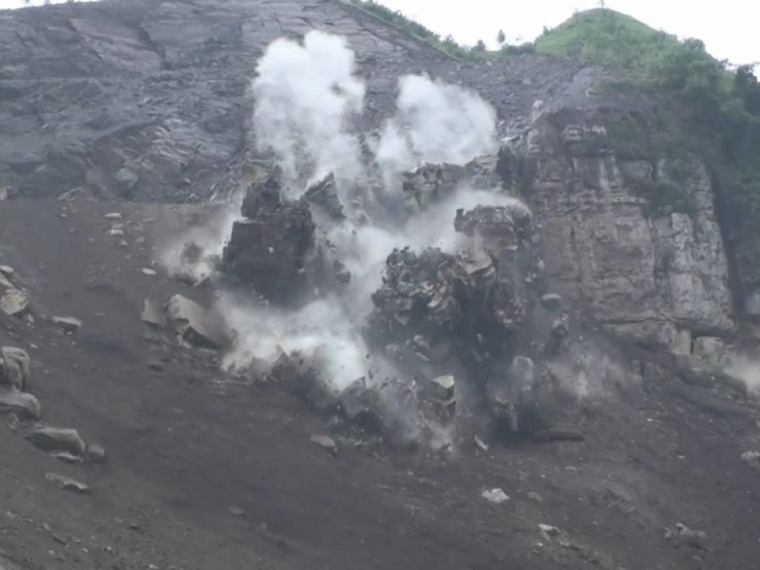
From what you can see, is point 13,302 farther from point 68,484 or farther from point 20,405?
point 68,484

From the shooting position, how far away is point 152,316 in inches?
1353

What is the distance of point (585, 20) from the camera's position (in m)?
67.2

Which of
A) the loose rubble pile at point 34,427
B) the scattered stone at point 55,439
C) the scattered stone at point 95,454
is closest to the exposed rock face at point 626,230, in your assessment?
the scattered stone at point 95,454

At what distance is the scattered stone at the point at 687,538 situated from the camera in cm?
3056

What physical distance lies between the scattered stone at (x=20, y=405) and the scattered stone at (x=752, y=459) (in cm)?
A: 2052

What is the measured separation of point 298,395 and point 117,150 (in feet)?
55.3

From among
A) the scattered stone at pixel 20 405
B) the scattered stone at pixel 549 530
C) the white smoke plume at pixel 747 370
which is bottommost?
the scattered stone at pixel 549 530

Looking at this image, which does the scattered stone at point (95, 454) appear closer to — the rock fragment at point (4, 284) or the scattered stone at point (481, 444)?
the rock fragment at point (4, 284)

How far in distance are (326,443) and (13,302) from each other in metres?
9.24

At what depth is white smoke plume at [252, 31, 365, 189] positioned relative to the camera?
46.4m

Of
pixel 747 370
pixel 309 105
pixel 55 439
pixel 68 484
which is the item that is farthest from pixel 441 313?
pixel 309 105

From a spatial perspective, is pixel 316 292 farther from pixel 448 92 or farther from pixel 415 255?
pixel 448 92

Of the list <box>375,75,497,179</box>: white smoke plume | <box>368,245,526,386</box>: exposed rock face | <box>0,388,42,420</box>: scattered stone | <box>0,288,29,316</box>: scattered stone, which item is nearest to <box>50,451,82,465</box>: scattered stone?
<box>0,388,42,420</box>: scattered stone

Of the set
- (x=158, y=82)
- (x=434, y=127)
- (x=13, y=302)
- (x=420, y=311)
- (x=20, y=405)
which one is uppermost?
(x=434, y=127)
